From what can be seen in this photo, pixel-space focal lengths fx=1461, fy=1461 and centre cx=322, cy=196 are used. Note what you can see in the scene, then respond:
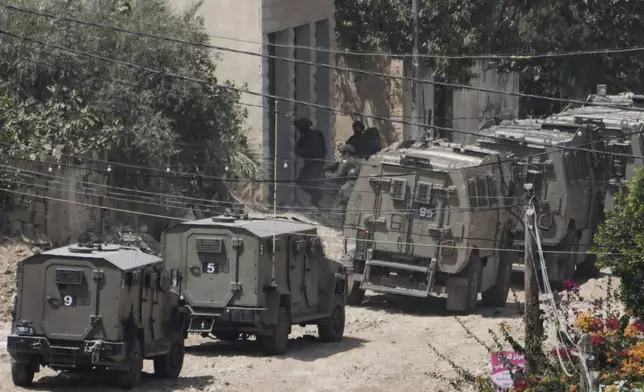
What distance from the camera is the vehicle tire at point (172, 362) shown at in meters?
21.1

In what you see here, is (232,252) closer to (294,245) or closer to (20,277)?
(294,245)

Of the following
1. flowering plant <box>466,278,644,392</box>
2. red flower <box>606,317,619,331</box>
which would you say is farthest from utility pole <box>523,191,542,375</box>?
red flower <box>606,317,619,331</box>

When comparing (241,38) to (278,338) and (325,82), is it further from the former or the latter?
(278,338)

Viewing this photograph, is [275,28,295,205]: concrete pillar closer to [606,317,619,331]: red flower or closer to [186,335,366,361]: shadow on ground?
[186,335,366,361]: shadow on ground

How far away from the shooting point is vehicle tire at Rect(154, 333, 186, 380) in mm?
21141

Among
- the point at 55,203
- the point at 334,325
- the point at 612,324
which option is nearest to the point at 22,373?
the point at 334,325

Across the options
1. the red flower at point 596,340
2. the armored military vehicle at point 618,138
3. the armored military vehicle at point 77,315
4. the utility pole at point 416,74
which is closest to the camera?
the red flower at point 596,340

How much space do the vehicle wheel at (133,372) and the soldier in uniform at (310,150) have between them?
2155 cm

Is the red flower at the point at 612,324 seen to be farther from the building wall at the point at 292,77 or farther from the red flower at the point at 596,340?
the building wall at the point at 292,77

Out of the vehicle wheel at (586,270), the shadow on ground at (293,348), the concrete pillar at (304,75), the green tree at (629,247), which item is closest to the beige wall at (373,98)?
the concrete pillar at (304,75)

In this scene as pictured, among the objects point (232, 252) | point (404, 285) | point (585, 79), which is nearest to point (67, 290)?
point (232, 252)

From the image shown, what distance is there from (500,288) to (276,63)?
46.1ft

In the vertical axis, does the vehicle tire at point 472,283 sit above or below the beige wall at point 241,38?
below

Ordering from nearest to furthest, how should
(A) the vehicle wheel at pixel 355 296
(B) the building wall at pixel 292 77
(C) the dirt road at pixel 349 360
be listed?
(C) the dirt road at pixel 349 360, (A) the vehicle wheel at pixel 355 296, (B) the building wall at pixel 292 77
